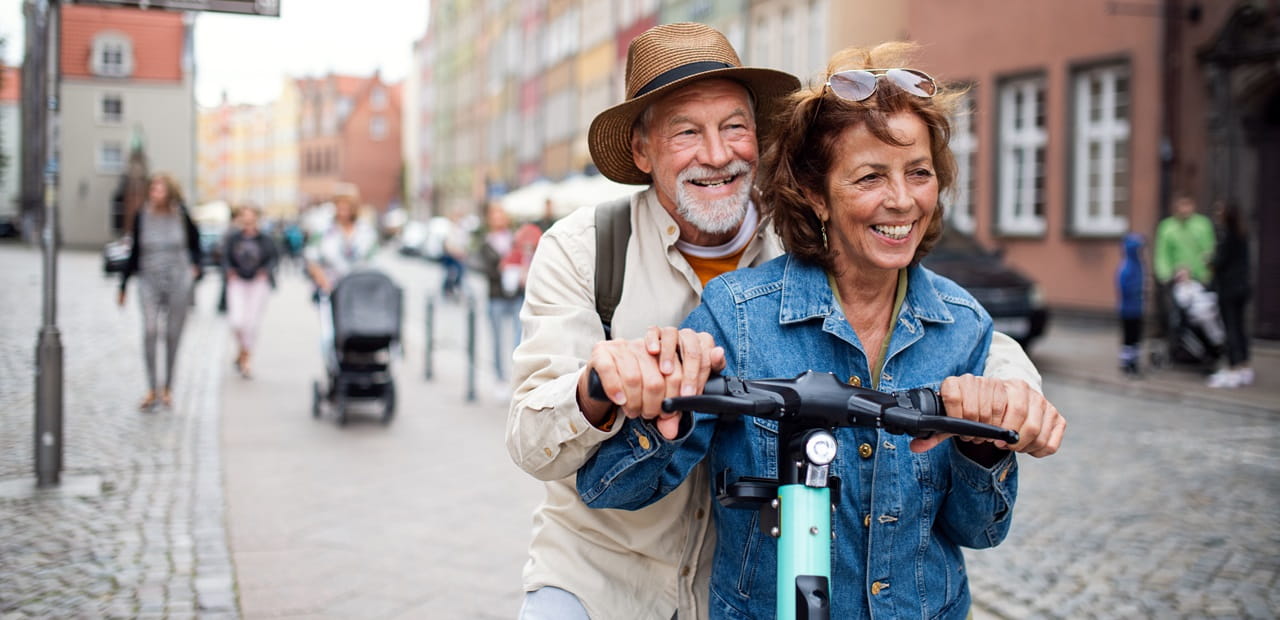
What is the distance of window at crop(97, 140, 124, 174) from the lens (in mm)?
54406

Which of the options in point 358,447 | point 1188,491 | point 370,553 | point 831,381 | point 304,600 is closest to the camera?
point 831,381

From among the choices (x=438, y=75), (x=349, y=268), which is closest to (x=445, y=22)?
(x=438, y=75)

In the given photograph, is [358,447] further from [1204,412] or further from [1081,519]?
[1204,412]

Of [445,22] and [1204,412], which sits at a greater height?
[445,22]

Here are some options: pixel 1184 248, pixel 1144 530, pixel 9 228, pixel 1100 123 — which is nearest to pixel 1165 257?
pixel 1184 248

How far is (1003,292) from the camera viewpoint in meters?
14.3

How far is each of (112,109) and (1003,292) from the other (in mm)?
49991

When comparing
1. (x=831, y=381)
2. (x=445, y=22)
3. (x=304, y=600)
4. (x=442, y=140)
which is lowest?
(x=304, y=600)

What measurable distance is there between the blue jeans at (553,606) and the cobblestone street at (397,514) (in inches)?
104

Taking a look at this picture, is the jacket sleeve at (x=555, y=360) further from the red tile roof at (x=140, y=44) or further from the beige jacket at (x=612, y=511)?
the red tile roof at (x=140, y=44)

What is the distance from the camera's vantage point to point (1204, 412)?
1106 cm

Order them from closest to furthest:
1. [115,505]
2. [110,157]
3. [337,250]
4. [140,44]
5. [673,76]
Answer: [673,76] → [115,505] → [337,250] → [110,157] → [140,44]

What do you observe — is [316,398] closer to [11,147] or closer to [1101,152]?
[1101,152]

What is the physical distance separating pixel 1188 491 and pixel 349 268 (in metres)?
6.67
